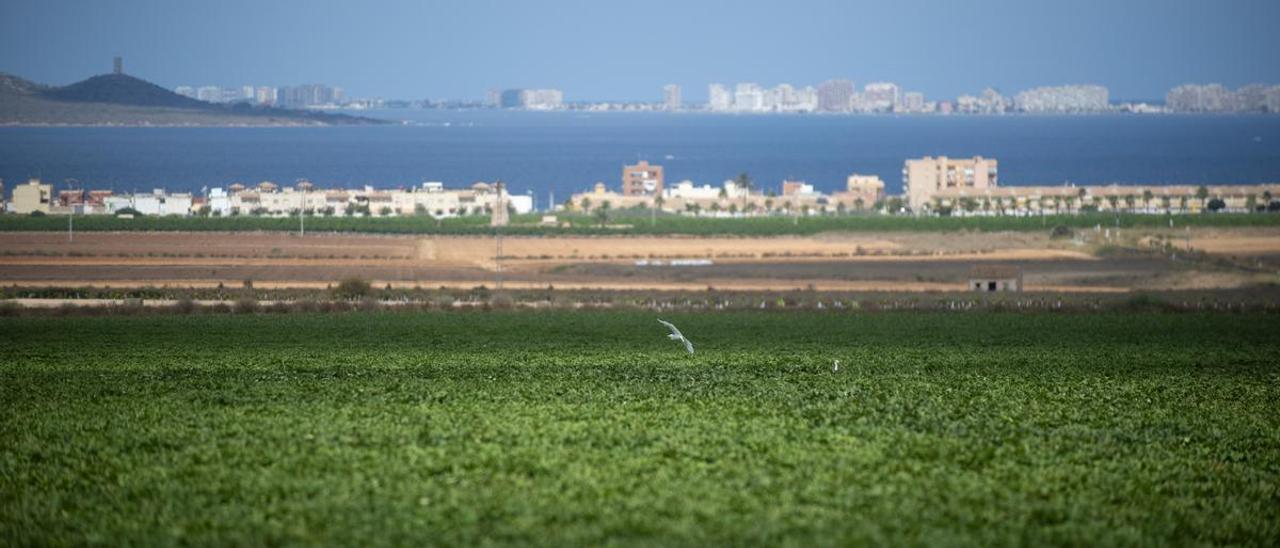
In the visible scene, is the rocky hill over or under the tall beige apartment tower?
over

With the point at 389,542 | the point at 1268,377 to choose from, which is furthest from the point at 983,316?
the point at 389,542

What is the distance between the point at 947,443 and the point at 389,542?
17.5 feet

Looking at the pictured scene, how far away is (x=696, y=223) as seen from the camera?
7462cm


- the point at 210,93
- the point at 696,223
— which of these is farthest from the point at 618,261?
the point at 210,93

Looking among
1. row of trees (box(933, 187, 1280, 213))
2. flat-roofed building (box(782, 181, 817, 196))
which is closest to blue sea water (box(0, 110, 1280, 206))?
flat-roofed building (box(782, 181, 817, 196))

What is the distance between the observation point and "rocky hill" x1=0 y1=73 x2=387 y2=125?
73.5 metres

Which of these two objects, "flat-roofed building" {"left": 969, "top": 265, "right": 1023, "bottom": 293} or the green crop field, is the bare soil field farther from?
the green crop field

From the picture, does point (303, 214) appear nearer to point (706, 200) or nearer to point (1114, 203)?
point (706, 200)

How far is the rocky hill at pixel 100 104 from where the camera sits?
73500mm

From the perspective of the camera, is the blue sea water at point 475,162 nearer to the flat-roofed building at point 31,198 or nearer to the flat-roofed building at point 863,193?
the flat-roofed building at point 31,198

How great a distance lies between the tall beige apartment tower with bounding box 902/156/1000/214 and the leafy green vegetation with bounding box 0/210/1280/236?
73.1 feet

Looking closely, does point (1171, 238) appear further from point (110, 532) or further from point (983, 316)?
point (110, 532)

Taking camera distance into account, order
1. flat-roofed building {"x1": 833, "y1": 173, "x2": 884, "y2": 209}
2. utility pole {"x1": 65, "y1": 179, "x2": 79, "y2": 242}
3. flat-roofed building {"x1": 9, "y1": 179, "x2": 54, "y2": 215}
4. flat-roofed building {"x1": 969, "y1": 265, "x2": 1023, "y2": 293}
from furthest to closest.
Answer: flat-roofed building {"x1": 833, "y1": 173, "x2": 884, "y2": 209} → flat-roofed building {"x1": 9, "y1": 179, "x2": 54, "y2": 215} → utility pole {"x1": 65, "y1": 179, "x2": 79, "y2": 242} → flat-roofed building {"x1": 969, "y1": 265, "x2": 1023, "y2": 293}

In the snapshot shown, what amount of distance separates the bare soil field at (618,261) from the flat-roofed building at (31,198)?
21.5ft
